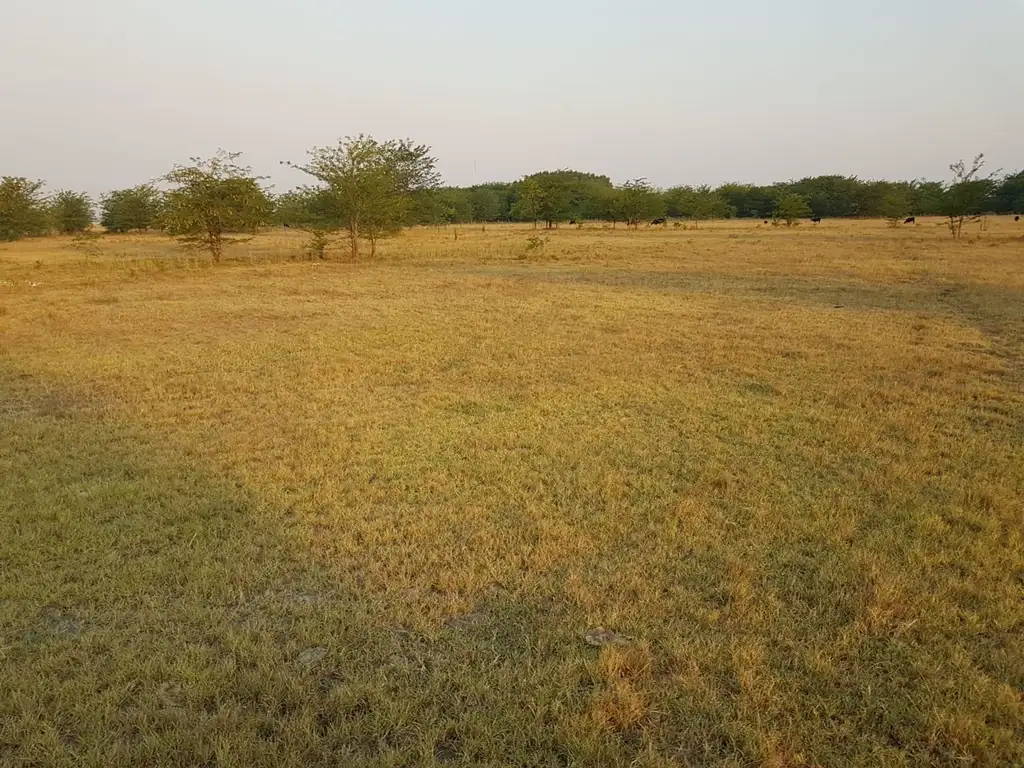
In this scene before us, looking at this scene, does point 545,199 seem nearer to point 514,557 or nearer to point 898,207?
point 898,207

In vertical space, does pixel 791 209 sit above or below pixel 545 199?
below

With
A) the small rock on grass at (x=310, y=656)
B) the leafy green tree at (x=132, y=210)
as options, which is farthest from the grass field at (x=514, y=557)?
the leafy green tree at (x=132, y=210)

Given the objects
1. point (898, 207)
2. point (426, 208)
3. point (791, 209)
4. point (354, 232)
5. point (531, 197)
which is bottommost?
point (354, 232)

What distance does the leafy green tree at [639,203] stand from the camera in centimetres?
5500

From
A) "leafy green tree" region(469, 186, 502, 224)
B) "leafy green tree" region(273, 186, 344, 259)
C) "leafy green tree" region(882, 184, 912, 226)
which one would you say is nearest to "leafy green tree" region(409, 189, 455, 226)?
"leafy green tree" region(273, 186, 344, 259)

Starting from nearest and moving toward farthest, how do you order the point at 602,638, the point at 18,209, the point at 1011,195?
the point at 602,638 < the point at 18,209 < the point at 1011,195

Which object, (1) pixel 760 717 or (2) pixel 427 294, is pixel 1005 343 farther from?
(2) pixel 427 294

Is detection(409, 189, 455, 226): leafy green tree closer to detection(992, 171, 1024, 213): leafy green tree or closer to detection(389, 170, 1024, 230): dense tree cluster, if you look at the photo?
detection(389, 170, 1024, 230): dense tree cluster

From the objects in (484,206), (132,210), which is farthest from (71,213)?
(484,206)

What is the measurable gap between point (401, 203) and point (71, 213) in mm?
37861

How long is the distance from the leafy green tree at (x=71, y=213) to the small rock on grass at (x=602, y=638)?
5744 centimetres

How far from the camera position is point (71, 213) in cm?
4791

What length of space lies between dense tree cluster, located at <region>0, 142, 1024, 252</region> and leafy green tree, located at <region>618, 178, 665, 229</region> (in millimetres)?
117

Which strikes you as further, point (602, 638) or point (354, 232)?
point (354, 232)
